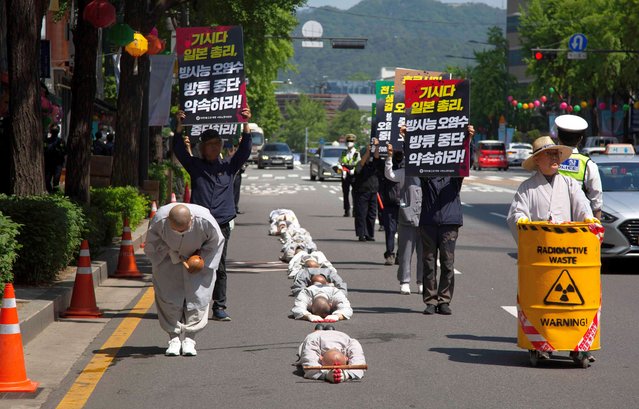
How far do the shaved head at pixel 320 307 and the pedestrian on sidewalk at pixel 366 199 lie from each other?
409 inches

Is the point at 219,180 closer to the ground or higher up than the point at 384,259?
higher up

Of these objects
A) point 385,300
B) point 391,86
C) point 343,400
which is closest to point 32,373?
point 343,400

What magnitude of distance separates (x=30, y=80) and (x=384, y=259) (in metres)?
6.42

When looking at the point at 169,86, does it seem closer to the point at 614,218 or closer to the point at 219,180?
the point at 614,218

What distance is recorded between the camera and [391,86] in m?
19.6

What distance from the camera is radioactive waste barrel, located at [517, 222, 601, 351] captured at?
938 cm

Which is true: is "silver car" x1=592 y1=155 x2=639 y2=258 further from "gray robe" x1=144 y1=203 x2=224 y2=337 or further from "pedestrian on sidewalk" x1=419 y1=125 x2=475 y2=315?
"gray robe" x1=144 y1=203 x2=224 y2=337

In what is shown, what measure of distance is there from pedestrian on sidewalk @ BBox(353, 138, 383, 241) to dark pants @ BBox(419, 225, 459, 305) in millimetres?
9948

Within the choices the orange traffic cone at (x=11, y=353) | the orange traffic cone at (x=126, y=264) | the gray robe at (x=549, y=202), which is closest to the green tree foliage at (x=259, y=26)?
the orange traffic cone at (x=126, y=264)

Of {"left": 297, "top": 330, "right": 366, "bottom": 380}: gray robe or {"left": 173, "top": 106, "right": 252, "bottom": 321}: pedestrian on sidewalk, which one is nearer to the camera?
{"left": 297, "top": 330, "right": 366, "bottom": 380}: gray robe

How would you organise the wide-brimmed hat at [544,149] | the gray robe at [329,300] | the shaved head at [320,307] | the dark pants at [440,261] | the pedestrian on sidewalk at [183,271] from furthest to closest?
1. the dark pants at [440,261]
2. the shaved head at [320,307]
3. the gray robe at [329,300]
4. the wide-brimmed hat at [544,149]
5. the pedestrian on sidewalk at [183,271]

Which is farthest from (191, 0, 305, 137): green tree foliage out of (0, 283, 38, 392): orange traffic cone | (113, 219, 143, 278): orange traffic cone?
(0, 283, 38, 392): orange traffic cone

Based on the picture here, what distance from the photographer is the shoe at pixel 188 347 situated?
9.89 meters

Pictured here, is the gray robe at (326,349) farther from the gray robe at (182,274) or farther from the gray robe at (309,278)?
the gray robe at (309,278)
